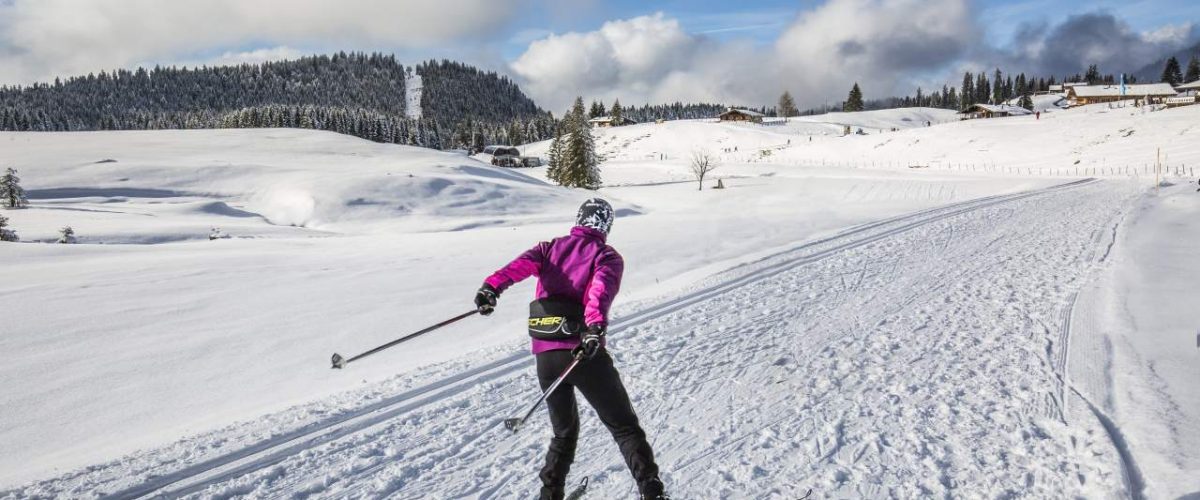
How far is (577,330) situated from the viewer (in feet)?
12.8

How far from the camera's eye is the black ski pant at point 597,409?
3906mm

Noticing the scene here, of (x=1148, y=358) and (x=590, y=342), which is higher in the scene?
(x=590, y=342)

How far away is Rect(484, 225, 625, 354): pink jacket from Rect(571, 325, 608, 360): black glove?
0.50 feet

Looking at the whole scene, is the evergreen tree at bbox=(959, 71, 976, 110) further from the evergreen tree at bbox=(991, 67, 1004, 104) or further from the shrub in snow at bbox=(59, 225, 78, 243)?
the shrub in snow at bbox=(59, 225, 78, 243)

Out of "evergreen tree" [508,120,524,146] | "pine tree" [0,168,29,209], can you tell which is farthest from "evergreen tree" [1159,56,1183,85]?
"pine tree" [0,168,29,209]

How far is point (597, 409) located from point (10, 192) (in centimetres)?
3402

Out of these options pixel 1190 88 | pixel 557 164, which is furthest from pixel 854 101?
pixel 557 164

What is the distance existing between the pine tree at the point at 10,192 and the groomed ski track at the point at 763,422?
30466 millimetres

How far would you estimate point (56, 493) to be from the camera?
455 centimetres

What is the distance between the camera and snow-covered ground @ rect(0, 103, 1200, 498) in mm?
4867

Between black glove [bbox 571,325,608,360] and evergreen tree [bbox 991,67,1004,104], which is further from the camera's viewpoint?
evergreen tree [bbox 991,67,1004,104]

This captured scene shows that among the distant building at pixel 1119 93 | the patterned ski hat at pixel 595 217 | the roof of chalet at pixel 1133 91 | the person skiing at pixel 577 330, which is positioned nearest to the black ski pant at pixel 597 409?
the person skiing at pixel 577 330

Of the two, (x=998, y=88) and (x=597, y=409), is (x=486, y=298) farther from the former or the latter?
(x=998, y=88)

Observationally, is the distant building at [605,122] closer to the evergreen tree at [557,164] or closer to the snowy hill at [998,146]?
the snowy hill at [998,146]
